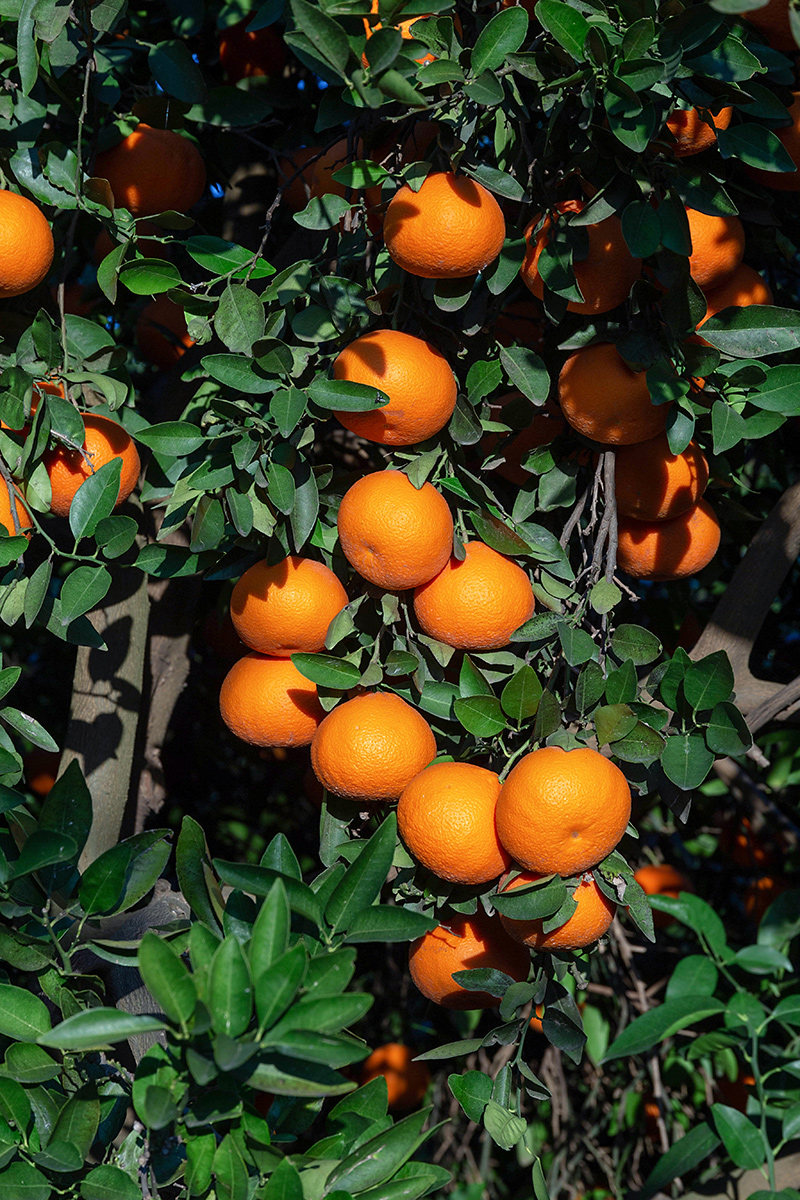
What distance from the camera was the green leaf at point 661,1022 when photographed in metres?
0.91

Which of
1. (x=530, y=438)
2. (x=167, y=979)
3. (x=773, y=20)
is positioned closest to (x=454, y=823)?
(x=167, y=979)

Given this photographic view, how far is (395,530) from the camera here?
905mm

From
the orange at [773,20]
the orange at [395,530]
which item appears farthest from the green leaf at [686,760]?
the orange at [773,20]

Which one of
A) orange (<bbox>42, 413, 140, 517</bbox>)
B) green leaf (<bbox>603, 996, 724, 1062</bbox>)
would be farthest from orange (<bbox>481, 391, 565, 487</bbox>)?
Answer: green leaf (<bbox>603, 996, 724, 1062</bbox>)

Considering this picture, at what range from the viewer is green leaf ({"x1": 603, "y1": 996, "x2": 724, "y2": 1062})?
906 mm

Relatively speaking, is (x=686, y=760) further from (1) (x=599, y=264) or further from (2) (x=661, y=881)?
(2) (x=661, y=881)

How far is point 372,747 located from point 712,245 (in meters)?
0.60

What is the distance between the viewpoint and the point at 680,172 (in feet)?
2.80

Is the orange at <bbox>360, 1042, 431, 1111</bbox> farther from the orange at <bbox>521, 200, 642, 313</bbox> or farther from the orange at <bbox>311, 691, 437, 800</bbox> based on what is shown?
the orange at <bbox>521, 200, 642, 313</bbox>

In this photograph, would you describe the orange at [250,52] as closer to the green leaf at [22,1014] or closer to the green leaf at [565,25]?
the green leaf at [565,25]

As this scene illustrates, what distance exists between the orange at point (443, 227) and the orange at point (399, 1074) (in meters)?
1.58

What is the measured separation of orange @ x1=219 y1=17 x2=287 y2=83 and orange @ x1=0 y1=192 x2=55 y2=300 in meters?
0.46

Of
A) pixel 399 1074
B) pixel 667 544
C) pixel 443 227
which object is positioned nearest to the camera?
pixel 443 227

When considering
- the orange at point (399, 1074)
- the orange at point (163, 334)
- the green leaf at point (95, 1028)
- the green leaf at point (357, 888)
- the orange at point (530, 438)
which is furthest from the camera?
the orange at point (399, 1074)
